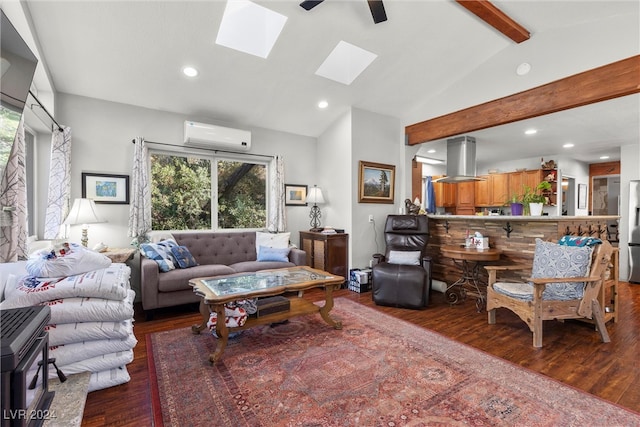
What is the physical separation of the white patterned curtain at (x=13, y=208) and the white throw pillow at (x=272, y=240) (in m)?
2.60

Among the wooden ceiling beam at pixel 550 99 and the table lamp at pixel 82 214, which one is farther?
the table lamp at pixel 82 214

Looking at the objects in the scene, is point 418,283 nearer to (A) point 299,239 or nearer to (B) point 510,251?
(B) point 510,251

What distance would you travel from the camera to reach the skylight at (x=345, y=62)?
11.8 ft

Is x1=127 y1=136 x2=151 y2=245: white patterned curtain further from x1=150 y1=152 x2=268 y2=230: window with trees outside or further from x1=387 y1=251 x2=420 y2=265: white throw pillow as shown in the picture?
x1=387 y1=251 x2=420 y2=265: white throw pillow

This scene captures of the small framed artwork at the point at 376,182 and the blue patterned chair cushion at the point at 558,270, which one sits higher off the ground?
the small framed artwork at the point at 376,182

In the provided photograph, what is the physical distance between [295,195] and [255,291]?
282 cm

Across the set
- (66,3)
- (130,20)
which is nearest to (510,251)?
(130,20)

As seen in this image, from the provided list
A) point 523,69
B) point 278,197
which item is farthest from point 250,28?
point 523,69

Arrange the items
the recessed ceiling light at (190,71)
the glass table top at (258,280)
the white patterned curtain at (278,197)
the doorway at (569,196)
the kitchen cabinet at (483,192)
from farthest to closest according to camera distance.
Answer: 1. the kitchen cabinet at (483,192)
2. the doorway at (569,196)
3. the white patterned curtain at (278,197)
4. the recessed ceiling light at (190,71)
5. the glass table top at (258,280)

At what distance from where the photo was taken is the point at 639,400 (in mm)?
1821

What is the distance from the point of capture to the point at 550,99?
10.7 ft

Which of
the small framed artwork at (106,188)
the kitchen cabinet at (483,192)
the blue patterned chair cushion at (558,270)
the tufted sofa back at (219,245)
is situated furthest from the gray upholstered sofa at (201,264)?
the kitchen cabinet at (483,192)

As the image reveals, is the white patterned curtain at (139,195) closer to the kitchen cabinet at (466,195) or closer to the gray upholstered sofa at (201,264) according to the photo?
the gray upholstered sofa at (201,264)

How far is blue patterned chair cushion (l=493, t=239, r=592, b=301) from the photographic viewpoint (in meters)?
2.70
